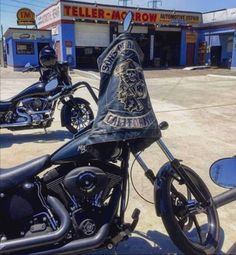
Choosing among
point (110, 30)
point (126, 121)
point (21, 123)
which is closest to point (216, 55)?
point (110, 30)

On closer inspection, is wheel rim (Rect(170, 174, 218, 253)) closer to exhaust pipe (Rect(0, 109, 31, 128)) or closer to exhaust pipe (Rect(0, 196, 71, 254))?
exhaust pipe (Rect(0, 196, 71, 254))

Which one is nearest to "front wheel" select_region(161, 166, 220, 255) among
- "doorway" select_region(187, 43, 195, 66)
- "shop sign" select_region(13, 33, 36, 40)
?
"shop sign" select_region(13, 33, 36, 40)

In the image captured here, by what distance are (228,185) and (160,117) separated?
214 inches

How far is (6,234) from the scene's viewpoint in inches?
90.6

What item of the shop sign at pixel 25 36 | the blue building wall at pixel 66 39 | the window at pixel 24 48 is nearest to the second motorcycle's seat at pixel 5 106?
the blue building wall at pixel 66 39

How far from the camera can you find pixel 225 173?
2.55 metres

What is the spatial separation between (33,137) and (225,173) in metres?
4.38

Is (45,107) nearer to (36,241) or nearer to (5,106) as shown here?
(5,106)

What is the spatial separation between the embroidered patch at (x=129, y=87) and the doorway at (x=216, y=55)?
2811 cm

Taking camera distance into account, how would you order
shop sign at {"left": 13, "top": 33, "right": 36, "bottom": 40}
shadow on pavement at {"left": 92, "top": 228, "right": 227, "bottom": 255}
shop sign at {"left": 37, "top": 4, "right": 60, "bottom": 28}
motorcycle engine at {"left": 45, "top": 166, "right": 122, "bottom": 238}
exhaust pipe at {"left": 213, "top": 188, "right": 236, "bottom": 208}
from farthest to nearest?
shop sign at {"left": 13, "top": 33, "right": 36, "bottom": 40}, shop sign at {"left": 37, "top": 4, "right": 60, "bottom": 28}, exhaust pipe at {"left": 213, "top": 188, "right": 236, "bottom": 208}, shadow on pavement at {"left": 92, "top": 228, "right": 227, "bottom": 255}, motorcycle engine at {"left": 45, "top": 166, "right": 122, "bottom": 238}

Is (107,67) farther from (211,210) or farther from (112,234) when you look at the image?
(211,210)

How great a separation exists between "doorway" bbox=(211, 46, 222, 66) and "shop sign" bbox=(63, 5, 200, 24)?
3.42m

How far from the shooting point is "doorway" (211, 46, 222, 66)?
2855 centimetres

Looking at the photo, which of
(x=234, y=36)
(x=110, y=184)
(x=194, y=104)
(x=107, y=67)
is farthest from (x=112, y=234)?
(x=234, y=36)
